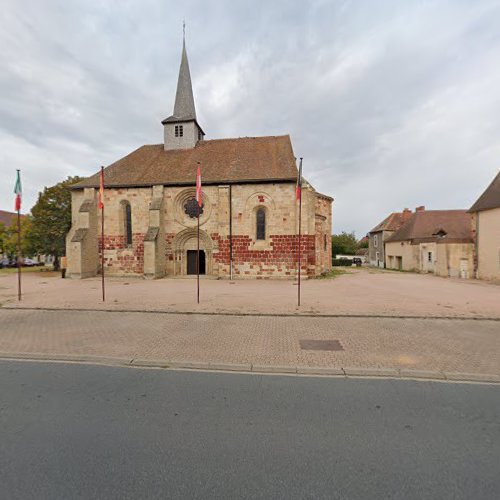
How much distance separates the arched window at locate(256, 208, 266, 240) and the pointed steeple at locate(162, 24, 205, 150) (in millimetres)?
9167

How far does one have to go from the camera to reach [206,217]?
18797mm

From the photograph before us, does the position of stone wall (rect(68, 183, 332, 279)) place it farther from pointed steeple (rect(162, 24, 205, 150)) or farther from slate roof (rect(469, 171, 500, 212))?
slate roof (rect(469, 171, 500, 212))

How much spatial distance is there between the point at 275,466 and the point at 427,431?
183 cm

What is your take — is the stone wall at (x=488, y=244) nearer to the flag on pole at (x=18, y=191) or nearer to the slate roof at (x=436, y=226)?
the slate roof at (x=436, y=226)

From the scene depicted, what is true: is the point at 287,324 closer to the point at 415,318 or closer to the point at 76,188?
the point at 415,318

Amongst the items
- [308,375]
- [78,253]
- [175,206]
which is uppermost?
[175,206]

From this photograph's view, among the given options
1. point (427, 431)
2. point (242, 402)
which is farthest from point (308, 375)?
point (427, 431)

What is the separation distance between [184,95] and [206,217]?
1212 cm

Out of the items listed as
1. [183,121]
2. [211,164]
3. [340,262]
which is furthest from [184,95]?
[340,262]

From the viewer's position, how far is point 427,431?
292 centimetres

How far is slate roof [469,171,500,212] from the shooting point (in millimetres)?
17906

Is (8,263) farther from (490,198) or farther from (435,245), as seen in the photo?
(490,198)

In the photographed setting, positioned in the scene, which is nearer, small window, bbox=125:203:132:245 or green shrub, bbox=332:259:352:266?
small window, bbox=125:203:132:245

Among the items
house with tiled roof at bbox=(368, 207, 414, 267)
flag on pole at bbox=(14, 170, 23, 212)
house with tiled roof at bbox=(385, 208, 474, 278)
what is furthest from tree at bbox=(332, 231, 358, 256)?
flag on pole at bbox=(14, 170, 23, 212)
